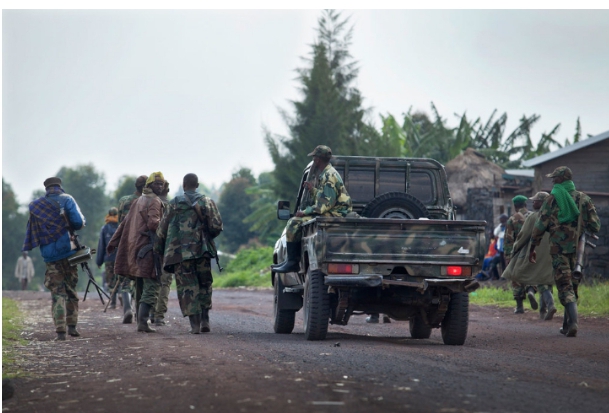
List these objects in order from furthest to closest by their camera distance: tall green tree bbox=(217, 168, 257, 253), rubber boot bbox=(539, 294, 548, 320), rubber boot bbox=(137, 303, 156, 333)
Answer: tall green tree bbox=(217, 168, 257, 253) → rubber boot bbox=(539, 294, 548, 320) → rubber boot bbox=(137, 303, 156, 333)

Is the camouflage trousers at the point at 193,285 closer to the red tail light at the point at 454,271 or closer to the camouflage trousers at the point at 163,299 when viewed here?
the camouflage trousers at the point at 163,299

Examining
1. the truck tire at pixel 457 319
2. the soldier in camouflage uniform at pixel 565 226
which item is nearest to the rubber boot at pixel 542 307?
the soldier in camouflage uniform at pixel 565 226

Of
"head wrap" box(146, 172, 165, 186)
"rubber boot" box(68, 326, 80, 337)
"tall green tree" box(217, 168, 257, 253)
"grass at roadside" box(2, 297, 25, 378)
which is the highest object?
"tall green tree" box(217, 168, 257, 253)

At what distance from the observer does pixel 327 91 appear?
5244 cm

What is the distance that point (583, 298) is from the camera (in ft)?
58.1

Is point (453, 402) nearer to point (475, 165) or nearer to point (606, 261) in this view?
point (606, 261)

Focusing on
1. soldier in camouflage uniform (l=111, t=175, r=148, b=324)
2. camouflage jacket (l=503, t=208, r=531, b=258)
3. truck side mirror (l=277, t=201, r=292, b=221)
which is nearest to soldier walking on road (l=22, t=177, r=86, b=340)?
soldier in camouflage uniform (l=111, t=175, r=148, b=324)

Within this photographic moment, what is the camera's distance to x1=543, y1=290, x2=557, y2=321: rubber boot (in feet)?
49.7

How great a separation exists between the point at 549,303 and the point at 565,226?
127 inches

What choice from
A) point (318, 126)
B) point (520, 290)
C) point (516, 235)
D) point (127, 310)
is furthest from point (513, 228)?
point (318, 126)

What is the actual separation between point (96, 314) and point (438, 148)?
32.1 m

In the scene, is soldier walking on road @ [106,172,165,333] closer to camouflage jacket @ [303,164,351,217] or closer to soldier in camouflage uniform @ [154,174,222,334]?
soldier in camouflage uniform @ [154,174,222,334]

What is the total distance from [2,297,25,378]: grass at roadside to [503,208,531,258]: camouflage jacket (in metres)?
8.14

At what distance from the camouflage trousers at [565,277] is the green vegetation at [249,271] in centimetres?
2227
